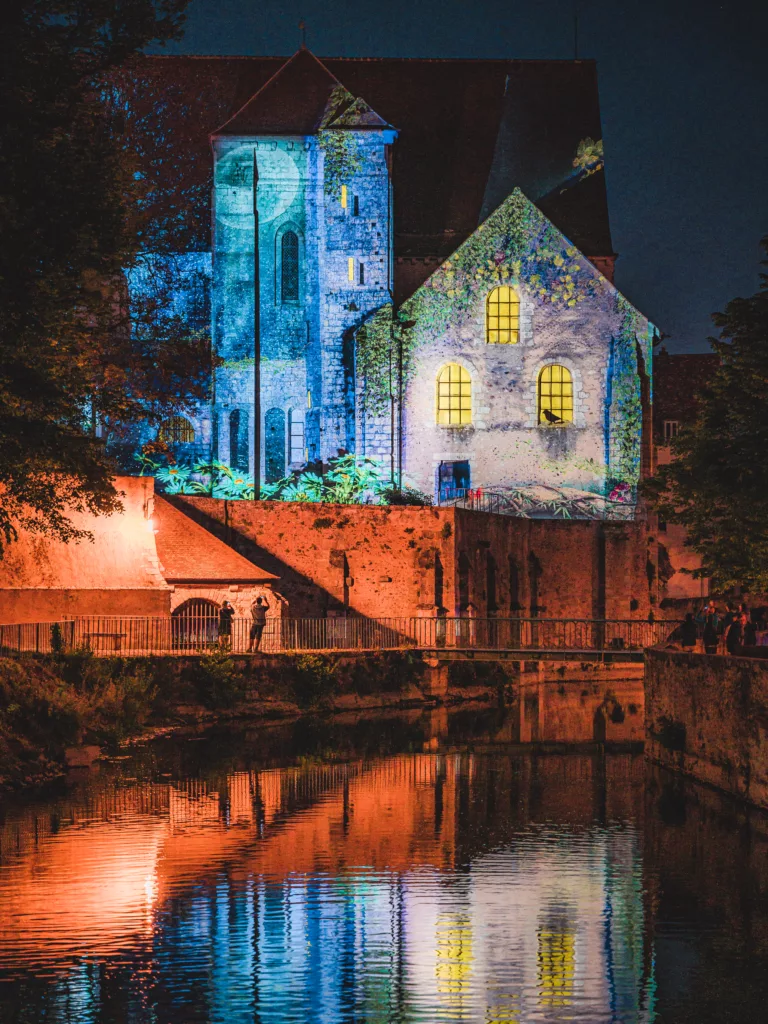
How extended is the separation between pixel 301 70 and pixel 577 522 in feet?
59.2

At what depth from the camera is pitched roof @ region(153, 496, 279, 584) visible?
41.9m

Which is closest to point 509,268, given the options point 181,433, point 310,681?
point 181,433

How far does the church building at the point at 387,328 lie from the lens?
181ft

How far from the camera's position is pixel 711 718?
25.7 meters

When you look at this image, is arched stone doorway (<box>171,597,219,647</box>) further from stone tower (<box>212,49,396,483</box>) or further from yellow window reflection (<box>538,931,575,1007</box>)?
yellow window reflection (<box>538,931,575,1007</box>)

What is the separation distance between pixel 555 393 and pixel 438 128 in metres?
13.1

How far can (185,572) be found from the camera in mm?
41906

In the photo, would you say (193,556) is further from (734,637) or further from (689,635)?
(734,637)

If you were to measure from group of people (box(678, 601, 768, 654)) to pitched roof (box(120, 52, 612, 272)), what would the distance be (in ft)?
97.1

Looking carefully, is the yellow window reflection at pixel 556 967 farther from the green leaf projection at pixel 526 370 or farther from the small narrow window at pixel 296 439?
the small narrow window at pixel 296 439

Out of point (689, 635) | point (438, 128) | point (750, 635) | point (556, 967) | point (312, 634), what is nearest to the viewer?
point (556, 967)

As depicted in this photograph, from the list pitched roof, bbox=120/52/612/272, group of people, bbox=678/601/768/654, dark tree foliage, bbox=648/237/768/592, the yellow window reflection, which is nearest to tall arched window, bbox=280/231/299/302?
pitched roof, bbox=120/52/612/272

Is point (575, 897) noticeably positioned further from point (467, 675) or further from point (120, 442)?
point (120, 442)

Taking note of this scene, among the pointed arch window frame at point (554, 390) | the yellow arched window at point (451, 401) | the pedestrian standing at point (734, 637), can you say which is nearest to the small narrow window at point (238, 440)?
the yellow arched window at point (451, 401)
